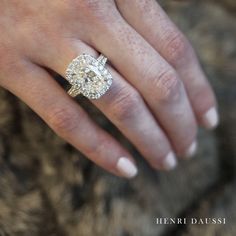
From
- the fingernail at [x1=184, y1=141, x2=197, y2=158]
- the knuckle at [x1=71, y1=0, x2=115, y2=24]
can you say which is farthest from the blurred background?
the knuckle at [x1=71, y1=0, x2=115, y2=24]

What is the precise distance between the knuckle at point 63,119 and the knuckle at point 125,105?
6cm

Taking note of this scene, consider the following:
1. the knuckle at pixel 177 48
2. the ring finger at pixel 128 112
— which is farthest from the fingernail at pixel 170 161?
the knuckle at pixel 177 48

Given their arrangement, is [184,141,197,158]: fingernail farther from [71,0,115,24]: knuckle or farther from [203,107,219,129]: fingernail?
[71,0,115,24]: knuckle

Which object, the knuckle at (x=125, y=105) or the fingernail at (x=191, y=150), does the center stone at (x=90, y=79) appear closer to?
the knuckle at (x=125, y=105)

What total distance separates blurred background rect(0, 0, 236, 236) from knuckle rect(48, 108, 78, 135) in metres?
0.03

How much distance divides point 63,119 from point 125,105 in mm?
85

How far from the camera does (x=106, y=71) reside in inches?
27.6

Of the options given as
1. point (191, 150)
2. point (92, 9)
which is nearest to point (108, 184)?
point (191, 150)

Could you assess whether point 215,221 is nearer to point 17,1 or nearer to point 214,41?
point 214,41

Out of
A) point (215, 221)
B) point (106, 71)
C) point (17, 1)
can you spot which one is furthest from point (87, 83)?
point (215, 221)

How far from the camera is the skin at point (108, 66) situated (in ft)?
2.32

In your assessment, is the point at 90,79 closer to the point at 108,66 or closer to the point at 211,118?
the point at 108,66

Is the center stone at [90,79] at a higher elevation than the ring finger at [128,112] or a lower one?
higher

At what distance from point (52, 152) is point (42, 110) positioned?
0.21 feet
